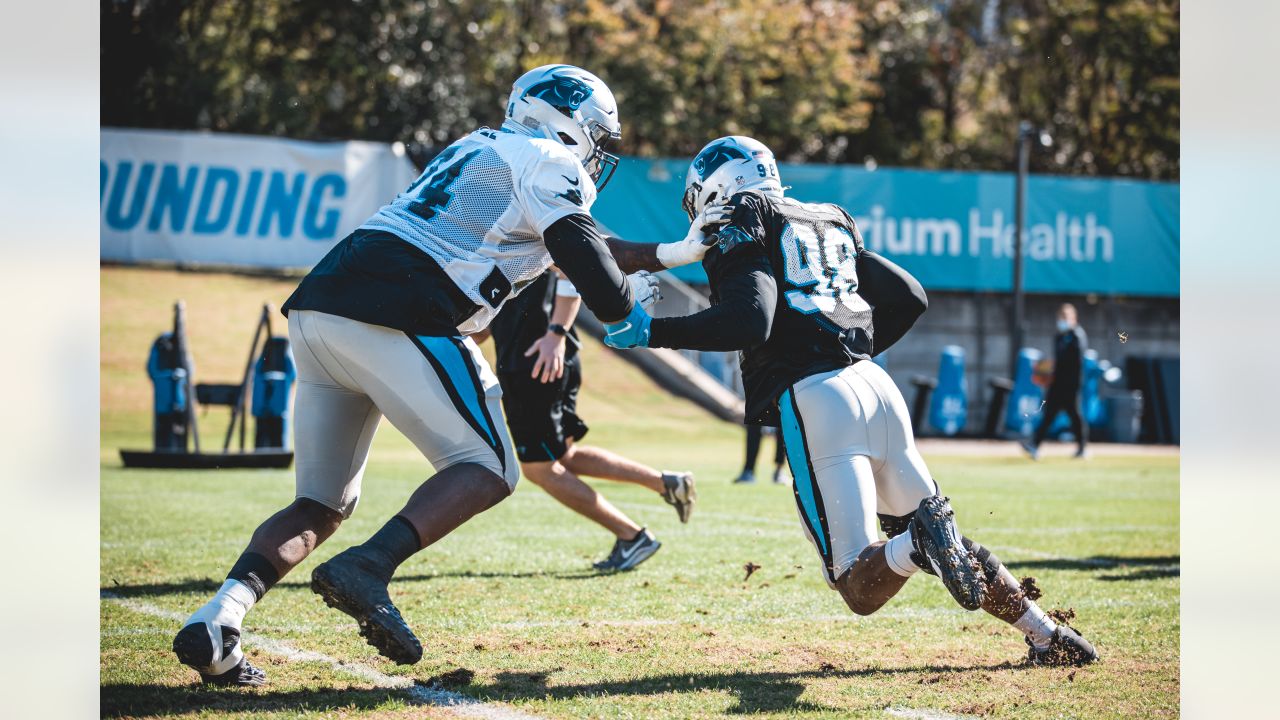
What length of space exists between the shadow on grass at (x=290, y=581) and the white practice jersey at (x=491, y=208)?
2082mm

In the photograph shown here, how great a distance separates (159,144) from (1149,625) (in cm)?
1770

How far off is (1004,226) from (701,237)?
1816 centimetres

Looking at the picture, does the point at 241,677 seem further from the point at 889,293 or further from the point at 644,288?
the point at 889,293

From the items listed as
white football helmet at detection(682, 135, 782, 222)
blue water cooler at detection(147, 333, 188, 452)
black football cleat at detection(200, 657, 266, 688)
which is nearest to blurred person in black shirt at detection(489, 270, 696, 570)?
white football helmet at detection(682, 135, 782, 222)

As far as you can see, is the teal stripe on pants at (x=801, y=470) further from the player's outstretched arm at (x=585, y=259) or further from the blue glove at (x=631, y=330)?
the player's outstretched arm at (x=585, y=259)

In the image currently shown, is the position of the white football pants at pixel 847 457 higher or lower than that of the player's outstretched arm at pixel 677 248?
lower

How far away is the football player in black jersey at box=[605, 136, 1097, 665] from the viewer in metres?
3.77

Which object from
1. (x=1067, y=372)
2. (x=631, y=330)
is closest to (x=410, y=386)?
(x=631, y=330)

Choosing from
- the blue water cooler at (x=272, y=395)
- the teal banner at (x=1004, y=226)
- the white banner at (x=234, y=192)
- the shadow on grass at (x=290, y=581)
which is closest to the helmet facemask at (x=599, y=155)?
the shadow on grass at (x=290, y=581)

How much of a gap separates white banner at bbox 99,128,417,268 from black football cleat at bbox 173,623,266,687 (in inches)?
641

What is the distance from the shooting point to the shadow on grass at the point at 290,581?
5289mm

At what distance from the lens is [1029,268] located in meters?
21.2

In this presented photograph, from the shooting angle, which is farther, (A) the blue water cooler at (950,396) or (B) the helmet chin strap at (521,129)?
(A) the blue water cooler at (950,396)

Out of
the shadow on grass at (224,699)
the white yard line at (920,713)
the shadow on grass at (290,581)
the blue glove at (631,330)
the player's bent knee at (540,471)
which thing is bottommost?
the shadow on grass at (290,581)
